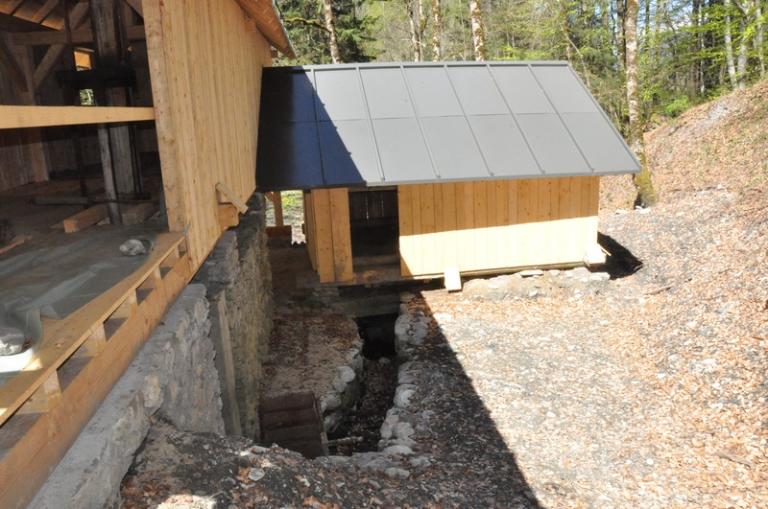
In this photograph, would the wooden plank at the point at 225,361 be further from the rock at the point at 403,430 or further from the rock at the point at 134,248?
the rock at the point at 403,430

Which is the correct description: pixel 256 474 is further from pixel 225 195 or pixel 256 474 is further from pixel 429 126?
pixel 429 126

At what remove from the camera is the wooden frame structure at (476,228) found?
33.2ft

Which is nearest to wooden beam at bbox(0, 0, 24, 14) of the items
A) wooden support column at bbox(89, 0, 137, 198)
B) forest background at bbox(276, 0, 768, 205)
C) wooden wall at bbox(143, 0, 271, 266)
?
wooden support column at bbox(89, 0, 137, 198)

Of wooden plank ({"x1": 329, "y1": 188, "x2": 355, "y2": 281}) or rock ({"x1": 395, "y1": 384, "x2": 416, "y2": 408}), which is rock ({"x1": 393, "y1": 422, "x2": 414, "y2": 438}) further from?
wooden plank ({"x1": 329, "y1": 188, "x2": 355, "y2": 281})

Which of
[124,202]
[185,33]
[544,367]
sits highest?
[185,33]

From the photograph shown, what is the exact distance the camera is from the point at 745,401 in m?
6.59

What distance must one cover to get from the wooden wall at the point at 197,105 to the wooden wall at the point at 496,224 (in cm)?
350

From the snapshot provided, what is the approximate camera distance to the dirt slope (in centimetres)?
1383

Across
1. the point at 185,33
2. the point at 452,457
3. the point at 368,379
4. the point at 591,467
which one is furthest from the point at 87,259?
the point at 368,379

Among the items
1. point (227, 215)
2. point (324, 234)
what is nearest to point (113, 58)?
point (227, 215)

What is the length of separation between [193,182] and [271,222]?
61.2 feet

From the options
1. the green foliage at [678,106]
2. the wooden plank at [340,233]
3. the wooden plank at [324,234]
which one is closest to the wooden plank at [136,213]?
the wooden plank at [324,234]

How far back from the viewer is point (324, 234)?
10.1 meters

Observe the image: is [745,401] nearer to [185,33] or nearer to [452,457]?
[452,457]
